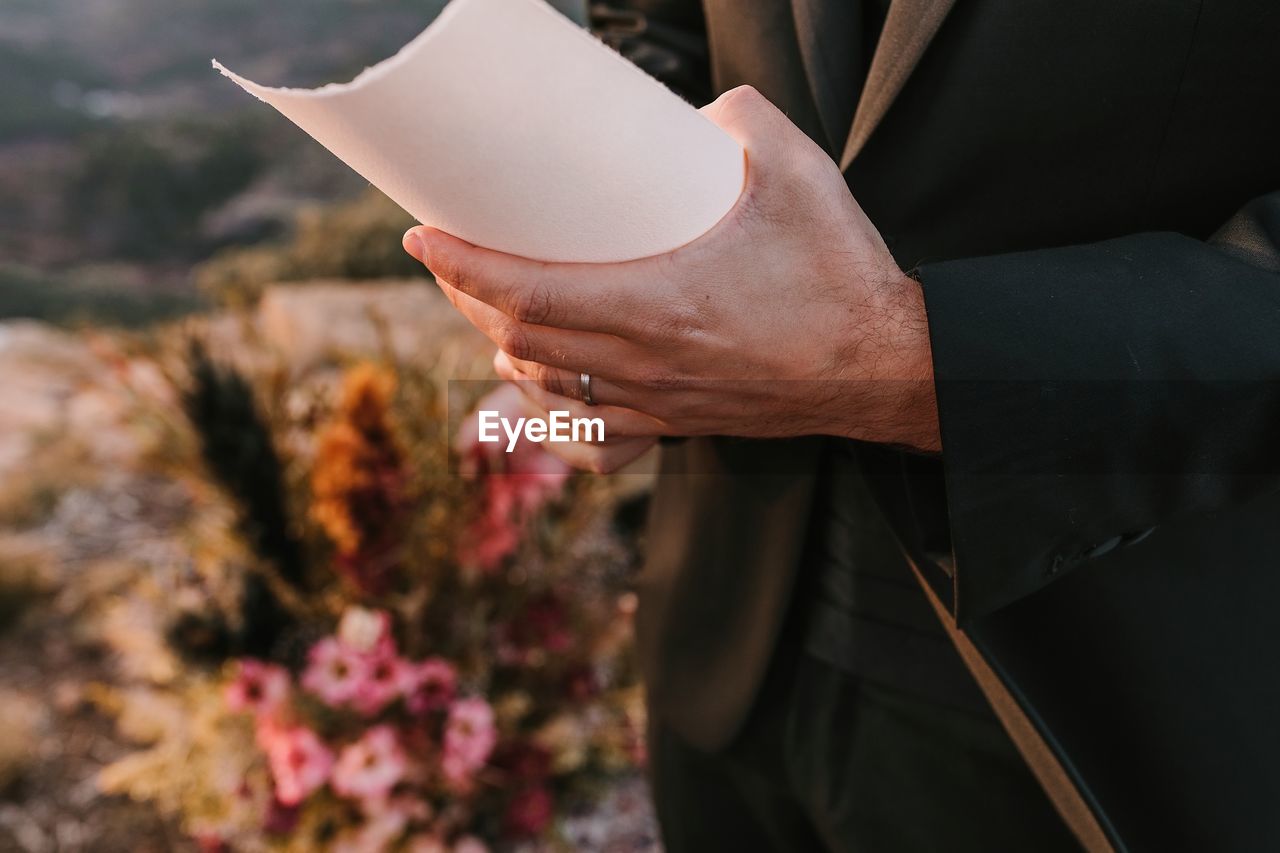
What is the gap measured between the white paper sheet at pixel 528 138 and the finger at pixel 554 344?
9 cm

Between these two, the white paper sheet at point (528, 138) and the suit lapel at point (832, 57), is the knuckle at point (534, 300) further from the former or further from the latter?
the suit lapel at point (832, 57)

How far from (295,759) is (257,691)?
0.64ft

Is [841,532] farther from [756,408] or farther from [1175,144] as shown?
[1175,144]

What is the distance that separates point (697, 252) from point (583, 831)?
A: 2605 millimetres

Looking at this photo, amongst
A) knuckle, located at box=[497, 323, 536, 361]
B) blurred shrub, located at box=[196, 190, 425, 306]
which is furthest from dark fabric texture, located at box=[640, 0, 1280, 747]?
blurred shrub, located at box=[196, 190, 425, 306]

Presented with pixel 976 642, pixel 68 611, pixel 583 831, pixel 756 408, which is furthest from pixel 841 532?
pixel 68 611

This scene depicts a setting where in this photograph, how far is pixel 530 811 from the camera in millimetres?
2395

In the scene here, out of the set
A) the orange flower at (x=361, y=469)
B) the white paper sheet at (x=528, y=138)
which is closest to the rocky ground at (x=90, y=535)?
the orange flower at (x=361, y=469)

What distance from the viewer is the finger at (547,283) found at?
0.66 m

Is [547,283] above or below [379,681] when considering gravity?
above

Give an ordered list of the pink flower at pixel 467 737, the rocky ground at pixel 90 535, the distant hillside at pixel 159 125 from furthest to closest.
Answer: the distant hillside at pixel 159 125 < the rocky ground at pixel 90 535 < the pink flower at pixel 467 737

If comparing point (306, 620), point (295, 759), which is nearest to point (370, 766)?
point (295, 759)

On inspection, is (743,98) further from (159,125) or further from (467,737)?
(159,125)

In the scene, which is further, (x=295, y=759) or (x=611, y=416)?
(x=295, y=759)
